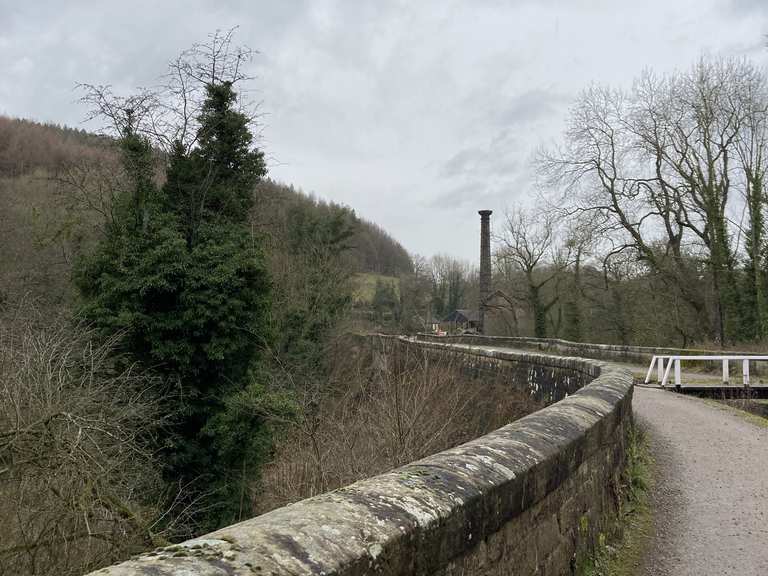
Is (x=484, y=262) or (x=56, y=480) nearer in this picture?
(x=56, y=480)

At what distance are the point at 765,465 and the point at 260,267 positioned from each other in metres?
11.5

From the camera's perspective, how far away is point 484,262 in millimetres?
47312

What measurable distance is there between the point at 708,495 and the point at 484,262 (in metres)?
42.0

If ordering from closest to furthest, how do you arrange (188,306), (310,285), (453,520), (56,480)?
(453,520)
(56,480)
(188,306)
(310,285)

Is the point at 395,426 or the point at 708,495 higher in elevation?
the point at 395,426

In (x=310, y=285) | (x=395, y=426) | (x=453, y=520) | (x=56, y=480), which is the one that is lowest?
(x=56, y=480)

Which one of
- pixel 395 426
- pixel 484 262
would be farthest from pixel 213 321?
pixel 484 262

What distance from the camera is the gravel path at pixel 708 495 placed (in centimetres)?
420

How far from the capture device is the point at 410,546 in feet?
6.50

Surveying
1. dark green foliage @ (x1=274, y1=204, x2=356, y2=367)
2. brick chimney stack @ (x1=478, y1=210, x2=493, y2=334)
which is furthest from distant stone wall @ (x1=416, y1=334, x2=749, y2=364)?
brick chimney stack @ (x1=478, y1=210, x2=493, y2=334)

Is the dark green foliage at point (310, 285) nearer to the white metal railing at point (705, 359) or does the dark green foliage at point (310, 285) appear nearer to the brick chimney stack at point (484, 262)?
the white metal railing at point (705, 359)

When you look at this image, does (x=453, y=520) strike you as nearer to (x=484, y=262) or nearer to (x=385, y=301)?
(x=484, y=262)

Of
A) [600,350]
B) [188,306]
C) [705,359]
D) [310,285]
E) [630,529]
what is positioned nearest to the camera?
[630,529]

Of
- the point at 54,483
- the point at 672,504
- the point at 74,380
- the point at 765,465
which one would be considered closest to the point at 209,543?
the point at 672,504
